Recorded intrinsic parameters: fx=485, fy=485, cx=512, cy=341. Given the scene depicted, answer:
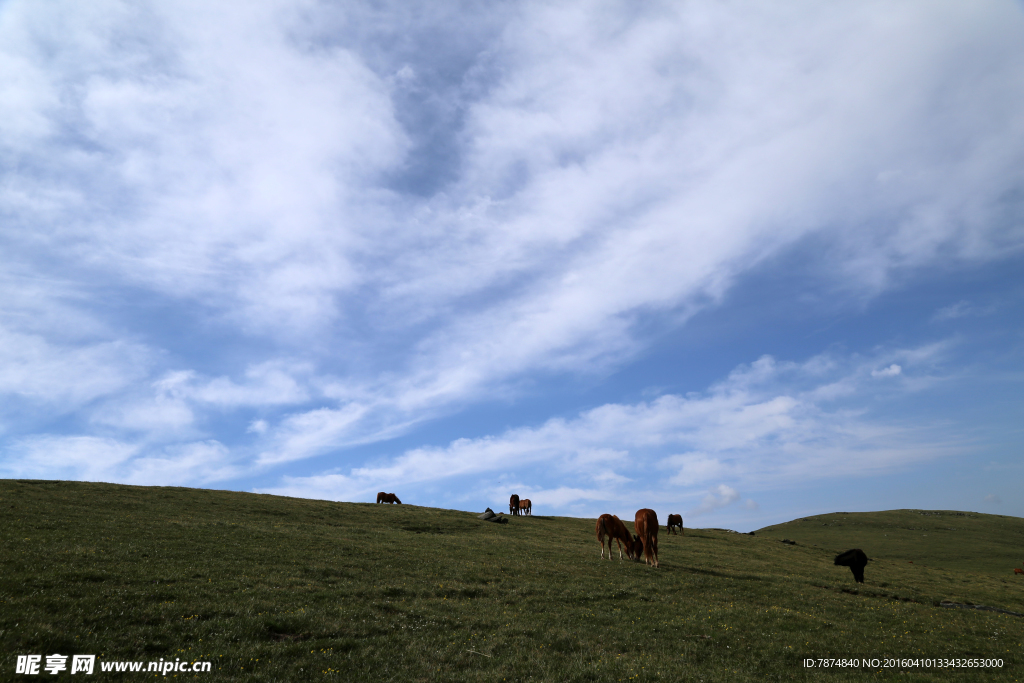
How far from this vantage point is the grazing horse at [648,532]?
30364 millimetres

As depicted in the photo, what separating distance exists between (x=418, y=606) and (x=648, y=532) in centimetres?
1825

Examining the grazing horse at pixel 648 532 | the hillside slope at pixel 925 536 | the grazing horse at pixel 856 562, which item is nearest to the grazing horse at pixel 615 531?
the grazing horse at pixel 648 532

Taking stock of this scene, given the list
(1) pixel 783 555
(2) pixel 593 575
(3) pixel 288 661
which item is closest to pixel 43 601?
(3) pixel 288 661

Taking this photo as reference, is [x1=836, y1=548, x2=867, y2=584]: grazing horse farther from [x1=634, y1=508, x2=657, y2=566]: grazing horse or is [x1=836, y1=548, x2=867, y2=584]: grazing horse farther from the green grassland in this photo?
[x1=634, y1=508, x2=657, y2=566]: grazing horse

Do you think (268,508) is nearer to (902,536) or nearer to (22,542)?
(22,542)

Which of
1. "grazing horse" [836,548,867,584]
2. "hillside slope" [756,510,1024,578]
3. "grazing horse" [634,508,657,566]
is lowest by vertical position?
"hillside slope" [756,510,1024,578]

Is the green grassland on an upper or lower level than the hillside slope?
upper

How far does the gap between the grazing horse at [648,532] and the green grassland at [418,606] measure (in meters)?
1.02

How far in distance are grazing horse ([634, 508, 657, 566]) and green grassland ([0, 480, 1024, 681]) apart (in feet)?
3.35

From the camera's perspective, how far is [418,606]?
18.1 m

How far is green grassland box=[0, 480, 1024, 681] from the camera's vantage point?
12.9 meters

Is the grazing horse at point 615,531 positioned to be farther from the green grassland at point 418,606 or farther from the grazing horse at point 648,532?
the green grassland at point 418,606

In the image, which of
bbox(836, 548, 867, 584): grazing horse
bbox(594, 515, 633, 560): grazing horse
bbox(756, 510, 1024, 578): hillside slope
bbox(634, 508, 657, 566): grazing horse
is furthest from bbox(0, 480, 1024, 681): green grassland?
bbox(756, 510, 1024, 578): hillside slope

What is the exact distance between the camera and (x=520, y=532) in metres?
42.5
